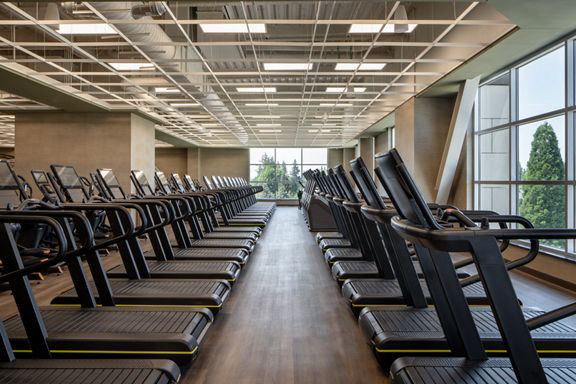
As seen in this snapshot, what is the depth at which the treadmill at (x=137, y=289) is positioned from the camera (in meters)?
3.02

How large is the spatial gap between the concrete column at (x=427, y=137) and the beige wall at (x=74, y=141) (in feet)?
26.2

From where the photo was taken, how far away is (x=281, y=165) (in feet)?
74.4

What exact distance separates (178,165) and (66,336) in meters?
21.4

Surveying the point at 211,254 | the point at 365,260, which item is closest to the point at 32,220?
the point at 211,254

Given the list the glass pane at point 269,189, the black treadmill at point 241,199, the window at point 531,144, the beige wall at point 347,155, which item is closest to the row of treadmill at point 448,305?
the window at point 531,144

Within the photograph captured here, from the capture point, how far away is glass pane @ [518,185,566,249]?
538 centimetres

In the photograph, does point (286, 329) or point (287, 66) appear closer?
point (286, 329)

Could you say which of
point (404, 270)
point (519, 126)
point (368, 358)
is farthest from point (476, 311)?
point (519, 126)

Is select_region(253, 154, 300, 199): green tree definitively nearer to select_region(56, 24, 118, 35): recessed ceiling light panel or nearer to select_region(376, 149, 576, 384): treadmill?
select_region(56, 24, 118, 35): recessed ceiling light panel

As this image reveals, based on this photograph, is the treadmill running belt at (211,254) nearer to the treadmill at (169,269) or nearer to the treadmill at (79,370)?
the treadmill at (169,269)

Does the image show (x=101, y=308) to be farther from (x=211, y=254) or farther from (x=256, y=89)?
(x=256, y=89)

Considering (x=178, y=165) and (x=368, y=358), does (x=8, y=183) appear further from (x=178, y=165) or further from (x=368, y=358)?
(x=178, y=165)

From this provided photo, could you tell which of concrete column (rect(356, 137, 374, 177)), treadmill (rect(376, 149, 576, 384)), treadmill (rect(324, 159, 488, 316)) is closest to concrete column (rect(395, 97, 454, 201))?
treadmill (rect(324, 159, 488, 316))

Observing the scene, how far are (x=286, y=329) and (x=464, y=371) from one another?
1509 millimetres
